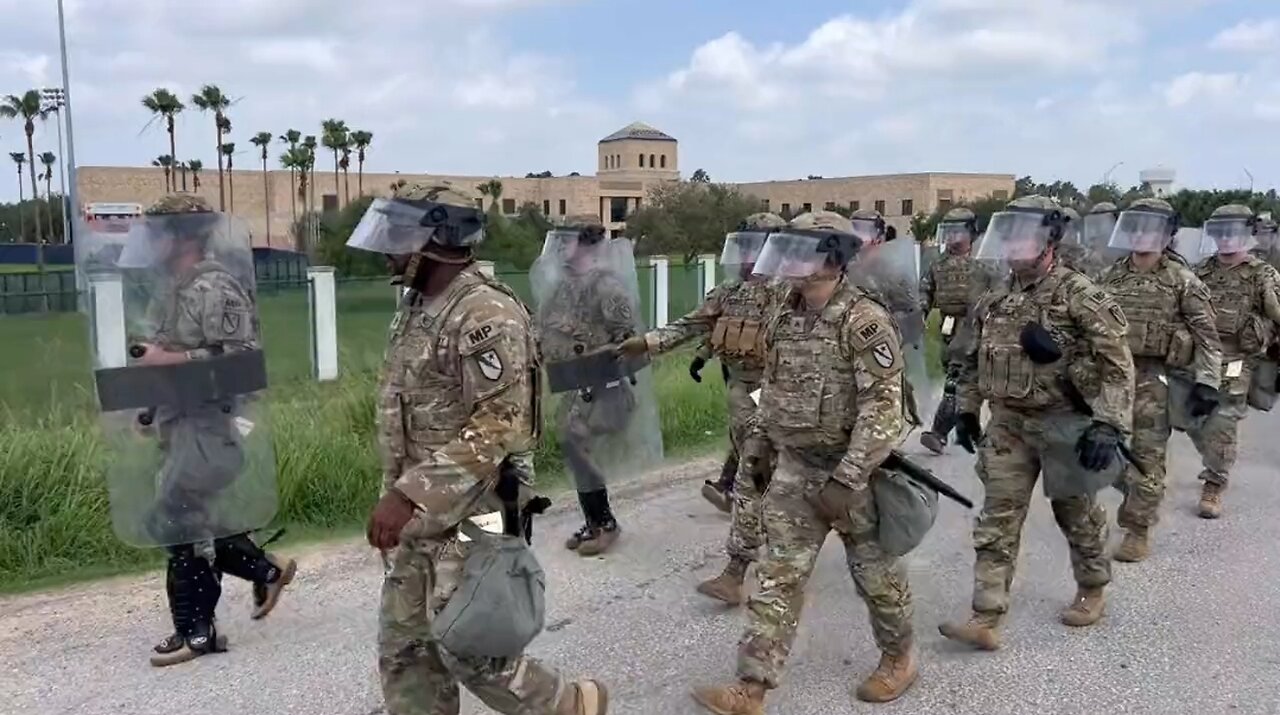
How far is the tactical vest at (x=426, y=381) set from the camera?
10.3 ft

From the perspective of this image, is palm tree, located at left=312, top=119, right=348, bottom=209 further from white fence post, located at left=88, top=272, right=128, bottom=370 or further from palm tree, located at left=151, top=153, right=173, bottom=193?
white fence post, located at left=88, top=272, right=128, bottom=370

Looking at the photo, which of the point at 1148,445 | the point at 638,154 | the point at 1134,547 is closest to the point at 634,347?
the point at 1134,547

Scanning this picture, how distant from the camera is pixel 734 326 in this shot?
17.9ft

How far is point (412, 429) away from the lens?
3211 millimetres

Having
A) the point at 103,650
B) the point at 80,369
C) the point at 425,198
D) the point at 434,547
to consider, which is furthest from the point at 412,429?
the point at 80,369

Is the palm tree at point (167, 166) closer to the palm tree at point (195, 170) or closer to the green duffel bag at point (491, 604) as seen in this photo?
the palm tree at point (195, 170)

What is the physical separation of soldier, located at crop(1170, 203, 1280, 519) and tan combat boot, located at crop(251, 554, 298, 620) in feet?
17.3

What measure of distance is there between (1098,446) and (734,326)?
1802 millimetres

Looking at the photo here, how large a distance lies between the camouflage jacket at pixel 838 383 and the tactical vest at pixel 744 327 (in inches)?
48.2

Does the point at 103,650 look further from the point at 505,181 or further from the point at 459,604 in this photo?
the point at 505,181

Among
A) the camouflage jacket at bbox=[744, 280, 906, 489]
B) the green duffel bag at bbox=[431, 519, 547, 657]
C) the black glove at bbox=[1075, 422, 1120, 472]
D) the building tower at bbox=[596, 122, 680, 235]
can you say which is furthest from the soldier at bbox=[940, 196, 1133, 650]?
the building tower at bbox=[596, 122, 680, 235]

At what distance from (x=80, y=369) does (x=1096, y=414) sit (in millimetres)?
7282

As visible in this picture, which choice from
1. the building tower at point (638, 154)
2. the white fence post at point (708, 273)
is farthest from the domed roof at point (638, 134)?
the white fence post at point (708, 273)

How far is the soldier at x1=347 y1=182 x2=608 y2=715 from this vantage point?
3008mm
